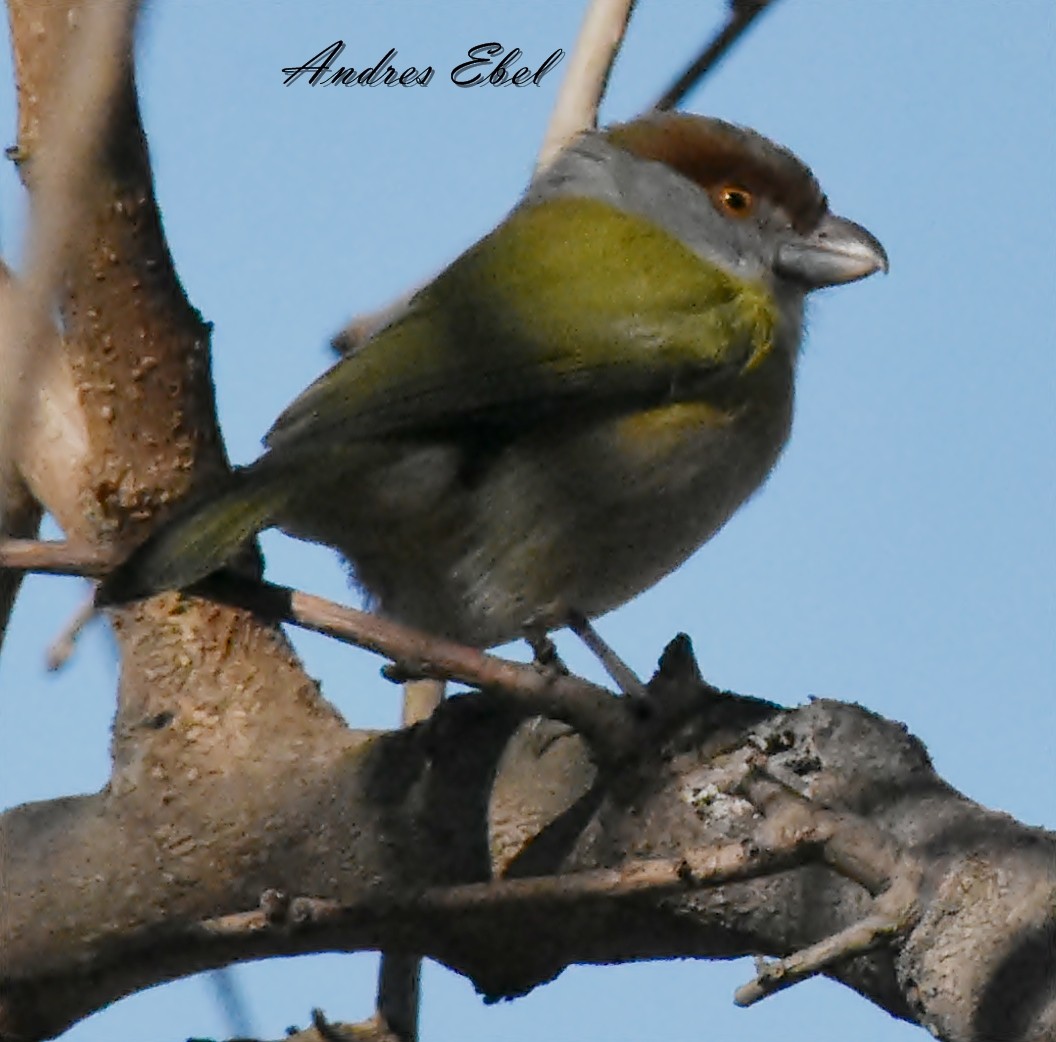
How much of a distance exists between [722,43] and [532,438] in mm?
997

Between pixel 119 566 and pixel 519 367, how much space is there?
1112 mm

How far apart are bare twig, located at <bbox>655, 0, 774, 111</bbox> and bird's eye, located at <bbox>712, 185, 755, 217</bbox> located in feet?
0.86

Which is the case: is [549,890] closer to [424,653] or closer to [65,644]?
[424,653]

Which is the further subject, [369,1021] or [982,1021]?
[369,1021]

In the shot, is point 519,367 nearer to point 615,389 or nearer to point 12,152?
point 615,389

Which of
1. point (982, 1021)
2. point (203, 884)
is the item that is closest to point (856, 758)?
point (982, 1021)

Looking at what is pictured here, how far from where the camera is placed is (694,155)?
432 centimetres

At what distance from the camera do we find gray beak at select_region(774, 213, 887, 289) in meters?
4.12

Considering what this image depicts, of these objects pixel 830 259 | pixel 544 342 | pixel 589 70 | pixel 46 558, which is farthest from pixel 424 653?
pixel 830 259

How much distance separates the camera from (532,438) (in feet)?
11.6

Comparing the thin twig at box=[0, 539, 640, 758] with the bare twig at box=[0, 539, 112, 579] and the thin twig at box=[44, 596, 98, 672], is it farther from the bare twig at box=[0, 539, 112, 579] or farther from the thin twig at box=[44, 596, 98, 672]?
the thin twig at box=[44, 596, 98, 672]

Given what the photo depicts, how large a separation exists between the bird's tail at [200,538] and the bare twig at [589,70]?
1.26 meters

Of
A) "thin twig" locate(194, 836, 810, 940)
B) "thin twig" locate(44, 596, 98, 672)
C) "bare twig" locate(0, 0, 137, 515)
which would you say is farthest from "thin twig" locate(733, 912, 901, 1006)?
"thin twig" locate(44, 596, 98, 672)

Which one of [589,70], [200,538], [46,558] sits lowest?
[46,558]
